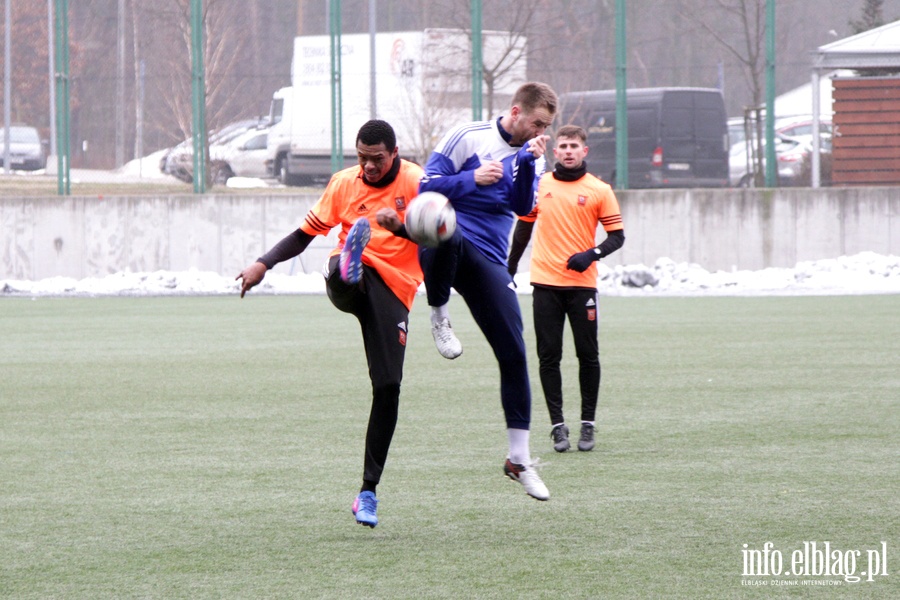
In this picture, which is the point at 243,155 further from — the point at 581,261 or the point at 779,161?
the point at 581,261

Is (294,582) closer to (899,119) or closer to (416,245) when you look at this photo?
(416,245)

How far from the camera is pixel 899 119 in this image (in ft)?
74.0

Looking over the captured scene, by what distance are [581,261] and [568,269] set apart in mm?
195

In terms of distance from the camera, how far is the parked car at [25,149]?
23.4 metres

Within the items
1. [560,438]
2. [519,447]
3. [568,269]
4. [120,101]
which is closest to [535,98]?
[519,447]

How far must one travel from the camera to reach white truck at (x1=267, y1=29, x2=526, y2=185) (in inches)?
887

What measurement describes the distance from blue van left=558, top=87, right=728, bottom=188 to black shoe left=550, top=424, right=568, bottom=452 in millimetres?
15037

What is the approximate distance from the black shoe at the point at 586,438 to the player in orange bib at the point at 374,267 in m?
2.24

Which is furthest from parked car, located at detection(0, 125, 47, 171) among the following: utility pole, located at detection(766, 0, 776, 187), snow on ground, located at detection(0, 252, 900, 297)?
utility pole, located at detection(766, 0, 776, 187)

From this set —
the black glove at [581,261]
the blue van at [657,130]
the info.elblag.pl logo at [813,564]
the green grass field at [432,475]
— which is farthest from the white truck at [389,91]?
the info.elblag.pl logo at [813,564]

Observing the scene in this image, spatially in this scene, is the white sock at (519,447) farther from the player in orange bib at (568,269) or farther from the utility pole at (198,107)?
the utility pole at (198,107)

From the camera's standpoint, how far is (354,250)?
553 cm

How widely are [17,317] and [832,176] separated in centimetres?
1346

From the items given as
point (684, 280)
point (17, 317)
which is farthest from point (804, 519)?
point (684, 280)
